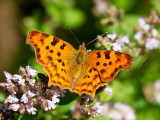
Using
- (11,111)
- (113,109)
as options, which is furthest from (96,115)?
(113,109)

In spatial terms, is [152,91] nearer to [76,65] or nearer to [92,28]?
[92,28]

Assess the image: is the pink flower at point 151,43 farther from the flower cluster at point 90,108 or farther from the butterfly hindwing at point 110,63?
the flower cluster at point 90,108

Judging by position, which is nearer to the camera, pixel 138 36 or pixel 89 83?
pixel 89 83

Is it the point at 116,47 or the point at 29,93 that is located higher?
the point at 116,47

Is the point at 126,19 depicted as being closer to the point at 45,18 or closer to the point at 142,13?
the point at 142,13

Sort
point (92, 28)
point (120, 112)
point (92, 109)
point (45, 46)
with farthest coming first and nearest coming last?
point (92, 28) → point (120, 112) → point (92, 109) → point (45, 46)

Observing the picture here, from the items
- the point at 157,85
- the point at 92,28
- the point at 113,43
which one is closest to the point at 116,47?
the point at 113,43
